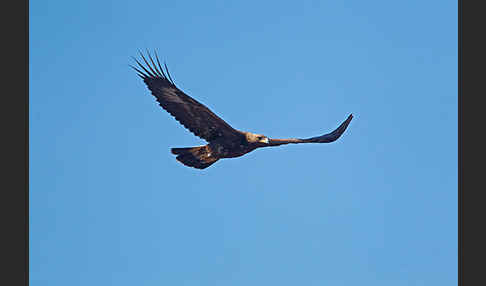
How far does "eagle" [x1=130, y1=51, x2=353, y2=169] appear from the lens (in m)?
12.4

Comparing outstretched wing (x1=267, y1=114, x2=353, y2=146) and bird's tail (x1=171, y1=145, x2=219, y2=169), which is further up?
outstretched wing (x1=267, y1=114, x2=353, y2=146)

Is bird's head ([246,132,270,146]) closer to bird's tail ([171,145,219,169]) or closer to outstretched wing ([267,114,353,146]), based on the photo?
outstretched wing ([267,114,353,146])

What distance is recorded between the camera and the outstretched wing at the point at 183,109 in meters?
12.5

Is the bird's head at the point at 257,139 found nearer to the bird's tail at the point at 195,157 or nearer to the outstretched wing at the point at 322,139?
the outstretched wing at the point at 322,139

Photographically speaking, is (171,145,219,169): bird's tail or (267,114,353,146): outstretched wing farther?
(171,145,219,169): bird's tail

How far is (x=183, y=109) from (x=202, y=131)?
Answer: 53 centimetres

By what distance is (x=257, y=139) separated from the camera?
12312 mm

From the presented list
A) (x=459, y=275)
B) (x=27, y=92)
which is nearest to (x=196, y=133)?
(x=27, y=92)

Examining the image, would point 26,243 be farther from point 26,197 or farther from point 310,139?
point 310,139

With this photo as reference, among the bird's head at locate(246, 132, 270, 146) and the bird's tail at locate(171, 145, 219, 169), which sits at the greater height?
the bird's head at locate(246, 132, 270, 146)

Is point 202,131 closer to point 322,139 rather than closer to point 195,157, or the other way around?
point 195,157

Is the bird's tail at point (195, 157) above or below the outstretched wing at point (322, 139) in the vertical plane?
below

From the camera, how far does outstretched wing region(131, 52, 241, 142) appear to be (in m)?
12.5

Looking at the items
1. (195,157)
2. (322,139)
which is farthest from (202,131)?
(322,139)
